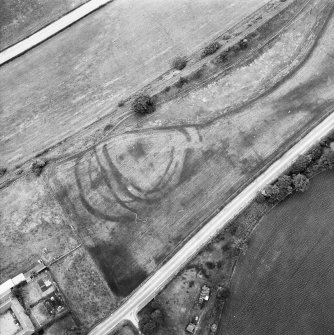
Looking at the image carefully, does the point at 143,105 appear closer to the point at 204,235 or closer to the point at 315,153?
the point at 204,235

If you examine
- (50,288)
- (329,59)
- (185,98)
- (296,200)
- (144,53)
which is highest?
(144,53)

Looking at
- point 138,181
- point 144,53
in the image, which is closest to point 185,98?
point 144,53

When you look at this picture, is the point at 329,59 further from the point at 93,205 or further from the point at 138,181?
the point at 93,205

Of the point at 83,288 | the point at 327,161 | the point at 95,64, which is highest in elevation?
the point at 95,64

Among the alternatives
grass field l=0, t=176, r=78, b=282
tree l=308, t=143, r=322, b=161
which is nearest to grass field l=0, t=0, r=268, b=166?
grass field l=0, t=176, r=78, b=282

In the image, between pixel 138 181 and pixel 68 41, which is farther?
pixel 68 41

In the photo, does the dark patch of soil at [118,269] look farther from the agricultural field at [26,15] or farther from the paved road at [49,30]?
the agricultural field at [26,15]

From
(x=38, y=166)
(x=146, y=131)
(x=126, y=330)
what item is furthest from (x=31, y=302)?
(x=146, y=131)
